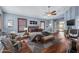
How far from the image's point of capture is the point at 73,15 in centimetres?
248

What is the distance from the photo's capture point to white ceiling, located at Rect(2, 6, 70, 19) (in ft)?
8.18

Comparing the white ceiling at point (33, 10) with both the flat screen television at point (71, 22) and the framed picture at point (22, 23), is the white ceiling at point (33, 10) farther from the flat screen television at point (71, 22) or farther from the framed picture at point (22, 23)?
the flat screen television at point (71, 22)

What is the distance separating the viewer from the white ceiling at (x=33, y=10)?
2494 mm

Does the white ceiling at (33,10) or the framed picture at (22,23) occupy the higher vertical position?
the white ceiling at (33,10)

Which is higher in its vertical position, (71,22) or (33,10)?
(33,10)

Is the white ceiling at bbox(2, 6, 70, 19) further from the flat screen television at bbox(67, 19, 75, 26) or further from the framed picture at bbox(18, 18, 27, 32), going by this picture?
the flat screen television at bbox(67, 19, 75, 26)

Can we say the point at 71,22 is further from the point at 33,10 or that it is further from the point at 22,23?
the point at 22,23

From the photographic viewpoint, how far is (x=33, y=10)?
2533 mm

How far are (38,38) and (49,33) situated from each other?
240 mm

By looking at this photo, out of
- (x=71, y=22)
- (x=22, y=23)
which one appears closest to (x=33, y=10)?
(x=22, y=23)

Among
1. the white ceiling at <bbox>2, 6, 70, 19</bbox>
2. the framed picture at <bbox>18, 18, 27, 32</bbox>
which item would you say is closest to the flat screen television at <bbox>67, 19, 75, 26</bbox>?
the white ceiling at <bbox>2, 6, 70, 19</bbox>

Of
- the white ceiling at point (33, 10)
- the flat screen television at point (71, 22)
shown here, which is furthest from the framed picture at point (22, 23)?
the flat screen television at point (71, 22)
